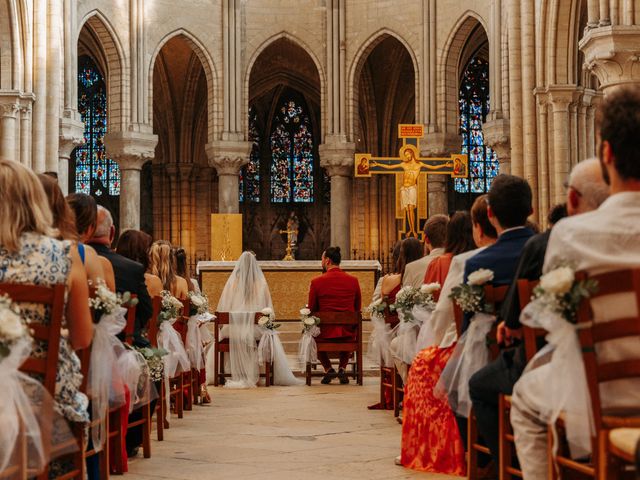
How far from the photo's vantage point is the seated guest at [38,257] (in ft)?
12.2

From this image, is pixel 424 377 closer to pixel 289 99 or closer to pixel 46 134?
pixel 46 134

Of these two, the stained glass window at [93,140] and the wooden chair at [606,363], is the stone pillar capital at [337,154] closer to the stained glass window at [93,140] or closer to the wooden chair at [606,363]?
the stained glass window at [93,140]

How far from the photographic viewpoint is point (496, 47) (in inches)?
904

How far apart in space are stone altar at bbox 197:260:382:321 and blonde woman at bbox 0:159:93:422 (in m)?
13.1

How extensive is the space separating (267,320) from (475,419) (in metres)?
6.83

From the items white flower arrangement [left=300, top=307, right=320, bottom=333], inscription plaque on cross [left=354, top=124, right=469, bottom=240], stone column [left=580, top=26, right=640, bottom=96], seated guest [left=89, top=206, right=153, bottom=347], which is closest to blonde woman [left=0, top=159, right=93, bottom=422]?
seated guest [left=89, top=206, right=153, bottom=347]

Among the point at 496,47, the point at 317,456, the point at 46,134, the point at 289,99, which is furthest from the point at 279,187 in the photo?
the point at 317,456

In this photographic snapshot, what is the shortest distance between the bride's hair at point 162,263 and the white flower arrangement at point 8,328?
5.41 meters

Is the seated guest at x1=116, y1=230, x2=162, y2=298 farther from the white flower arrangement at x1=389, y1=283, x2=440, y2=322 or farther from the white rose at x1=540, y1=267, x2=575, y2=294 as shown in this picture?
the white rose at x1=540, y1=267, x2=575, y2=294

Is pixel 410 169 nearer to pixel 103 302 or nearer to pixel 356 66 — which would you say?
pixel 356 66

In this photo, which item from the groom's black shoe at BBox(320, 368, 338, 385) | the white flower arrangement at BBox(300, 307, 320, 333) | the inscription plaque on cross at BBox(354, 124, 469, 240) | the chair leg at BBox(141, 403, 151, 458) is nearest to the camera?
the chair leg at BBox(141, 403, 151, 458)

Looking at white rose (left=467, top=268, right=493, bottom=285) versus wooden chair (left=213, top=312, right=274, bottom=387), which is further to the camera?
wooden chair (left=213, top=312, right=274, bottom=387)

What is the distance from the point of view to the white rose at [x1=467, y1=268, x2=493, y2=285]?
497 centimetres

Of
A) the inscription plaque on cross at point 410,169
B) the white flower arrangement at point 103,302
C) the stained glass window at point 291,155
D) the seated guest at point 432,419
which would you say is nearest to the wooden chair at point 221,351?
the seated guest at point 432,419
